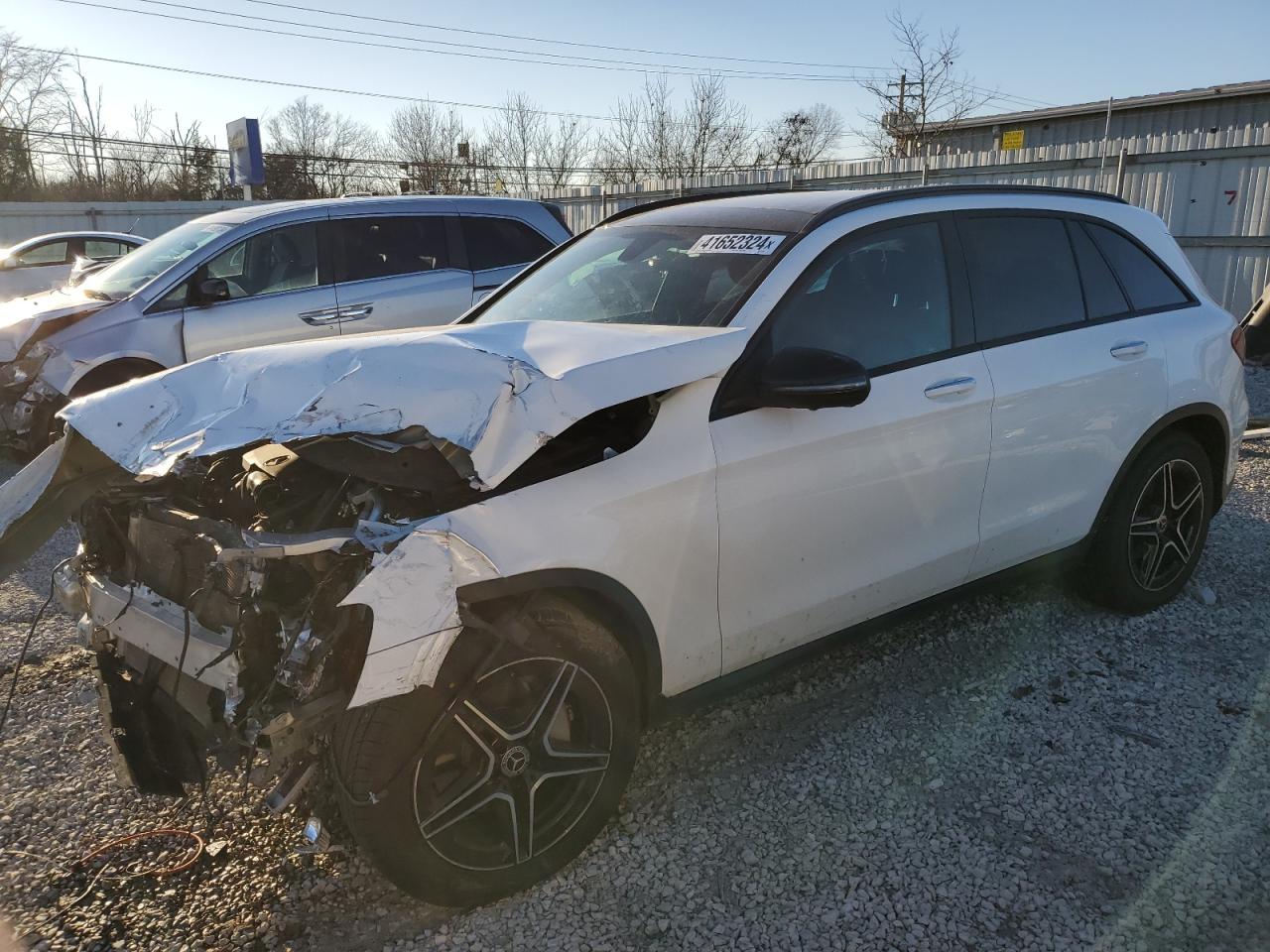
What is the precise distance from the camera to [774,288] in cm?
292

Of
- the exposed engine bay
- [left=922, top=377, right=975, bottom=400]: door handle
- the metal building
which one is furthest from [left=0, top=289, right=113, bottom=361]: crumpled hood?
the metal building

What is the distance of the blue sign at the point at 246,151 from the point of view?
20547 mm

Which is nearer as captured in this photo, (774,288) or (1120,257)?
(774,288)

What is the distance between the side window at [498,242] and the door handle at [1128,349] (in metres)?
4.98

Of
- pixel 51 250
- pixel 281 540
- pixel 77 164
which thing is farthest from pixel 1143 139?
pixel 77 164

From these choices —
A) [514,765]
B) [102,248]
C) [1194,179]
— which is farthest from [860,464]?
[102,248]

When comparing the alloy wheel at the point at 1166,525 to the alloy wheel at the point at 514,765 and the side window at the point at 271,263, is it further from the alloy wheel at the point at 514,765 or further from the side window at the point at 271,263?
the side window at the point at 271,263

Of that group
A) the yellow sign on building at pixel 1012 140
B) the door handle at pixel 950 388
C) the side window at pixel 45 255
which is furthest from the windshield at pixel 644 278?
the yellow sign on building at pixel 1012 140

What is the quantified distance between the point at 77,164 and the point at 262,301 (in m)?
27.6

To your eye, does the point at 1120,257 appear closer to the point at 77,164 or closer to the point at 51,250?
the point at 51,250

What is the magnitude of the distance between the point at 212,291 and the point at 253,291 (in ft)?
1.01

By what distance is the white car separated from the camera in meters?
12.8

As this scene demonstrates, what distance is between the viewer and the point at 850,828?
2818mm

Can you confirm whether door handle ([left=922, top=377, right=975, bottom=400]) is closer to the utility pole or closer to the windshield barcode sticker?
the windshield barcode sticker
